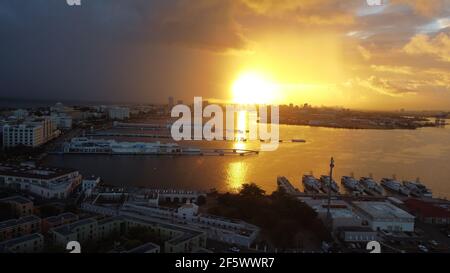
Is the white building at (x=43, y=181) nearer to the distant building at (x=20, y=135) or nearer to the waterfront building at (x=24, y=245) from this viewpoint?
the waterfront building at (x=24, y=245)

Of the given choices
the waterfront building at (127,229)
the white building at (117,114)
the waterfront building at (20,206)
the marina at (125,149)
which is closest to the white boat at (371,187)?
the marina at (125,149)

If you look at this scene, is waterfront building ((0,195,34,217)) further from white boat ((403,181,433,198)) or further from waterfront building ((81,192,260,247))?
white boat ((403,181,433,198))

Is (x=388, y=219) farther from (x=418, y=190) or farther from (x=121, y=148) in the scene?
(x=121, y=148)

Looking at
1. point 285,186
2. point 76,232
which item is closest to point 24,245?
point 76,232

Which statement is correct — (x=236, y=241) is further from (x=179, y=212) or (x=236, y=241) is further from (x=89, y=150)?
(x=89, y=150)

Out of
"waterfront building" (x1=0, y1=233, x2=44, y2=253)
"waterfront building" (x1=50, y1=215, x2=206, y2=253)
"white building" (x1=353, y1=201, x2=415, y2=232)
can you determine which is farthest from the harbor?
"waterfront building" (x1=0, y1=233, x2=44, y2=253)

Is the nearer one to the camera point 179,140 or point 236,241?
point 236,241
